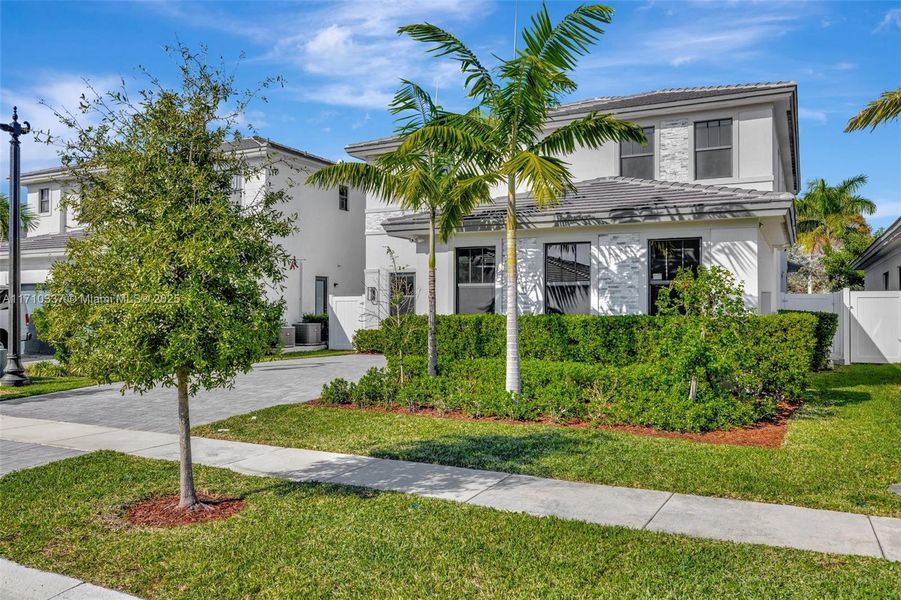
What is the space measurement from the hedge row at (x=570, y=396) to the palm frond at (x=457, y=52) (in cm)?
482

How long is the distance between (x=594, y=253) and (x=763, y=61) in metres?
6.75

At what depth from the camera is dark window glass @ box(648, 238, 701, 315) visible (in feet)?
43.0

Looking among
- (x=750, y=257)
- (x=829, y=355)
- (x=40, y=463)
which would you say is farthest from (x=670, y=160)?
(x=40, y=463)

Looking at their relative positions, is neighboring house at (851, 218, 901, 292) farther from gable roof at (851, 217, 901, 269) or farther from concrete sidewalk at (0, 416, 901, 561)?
concrete sidewalk at (0, 416, 901, 561)

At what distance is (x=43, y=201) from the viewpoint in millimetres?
29781

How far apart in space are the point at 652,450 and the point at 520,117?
5.85 metres

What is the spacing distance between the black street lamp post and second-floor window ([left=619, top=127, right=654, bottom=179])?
46.8 feet

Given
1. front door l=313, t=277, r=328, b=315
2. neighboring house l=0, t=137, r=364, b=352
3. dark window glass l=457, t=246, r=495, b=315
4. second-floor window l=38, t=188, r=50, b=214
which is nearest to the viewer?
dark window glass l=457, t=246, r=495, b=315

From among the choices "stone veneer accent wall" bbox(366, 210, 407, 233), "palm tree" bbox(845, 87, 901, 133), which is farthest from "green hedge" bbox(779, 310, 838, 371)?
"stone veneer accent wall" bbox(366, 210, 407, 233)

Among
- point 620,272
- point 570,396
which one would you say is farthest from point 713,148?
point 570,396

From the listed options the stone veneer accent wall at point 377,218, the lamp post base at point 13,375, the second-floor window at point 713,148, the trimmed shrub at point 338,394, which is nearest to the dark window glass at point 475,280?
the trimmed shrub at point 338,394

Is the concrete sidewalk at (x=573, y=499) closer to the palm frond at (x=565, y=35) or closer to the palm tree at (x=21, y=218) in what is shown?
the palm frond at (x=565, y=35)

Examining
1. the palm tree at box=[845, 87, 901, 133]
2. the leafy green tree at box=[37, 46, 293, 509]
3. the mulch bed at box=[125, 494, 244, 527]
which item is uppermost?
the palm tree at box=[845, 87, 901, 133]

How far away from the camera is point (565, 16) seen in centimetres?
954
